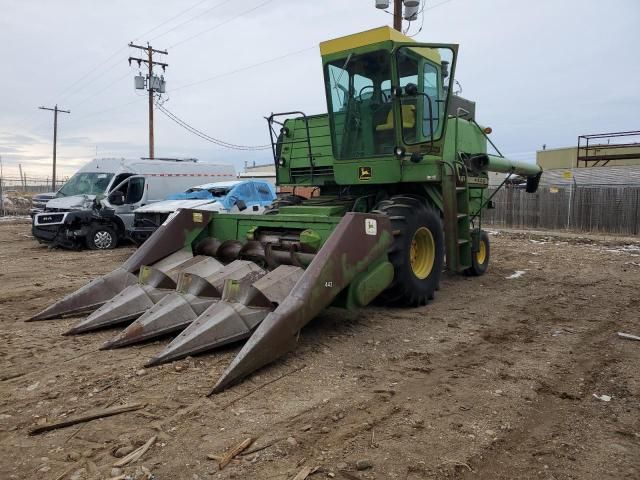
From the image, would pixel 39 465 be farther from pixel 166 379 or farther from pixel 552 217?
pixel 552 217

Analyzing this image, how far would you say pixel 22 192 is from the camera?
133 ft

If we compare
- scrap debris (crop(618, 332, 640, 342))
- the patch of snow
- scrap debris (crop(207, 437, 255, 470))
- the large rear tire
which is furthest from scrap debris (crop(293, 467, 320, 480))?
the patch of snow

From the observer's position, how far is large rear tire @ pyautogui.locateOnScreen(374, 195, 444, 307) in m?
5.95

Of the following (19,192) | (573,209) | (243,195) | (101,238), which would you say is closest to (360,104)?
(243,195)

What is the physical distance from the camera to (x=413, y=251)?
663cm

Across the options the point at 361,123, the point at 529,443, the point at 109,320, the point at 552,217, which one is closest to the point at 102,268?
the point at 109,320

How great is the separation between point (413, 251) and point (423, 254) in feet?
0.62

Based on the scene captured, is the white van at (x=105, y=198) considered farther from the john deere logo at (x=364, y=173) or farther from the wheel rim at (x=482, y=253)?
the wheel rim at (x=482, y=253)

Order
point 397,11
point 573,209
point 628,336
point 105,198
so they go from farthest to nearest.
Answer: point 573,209, point 397,11, point 105,198, point 628,336

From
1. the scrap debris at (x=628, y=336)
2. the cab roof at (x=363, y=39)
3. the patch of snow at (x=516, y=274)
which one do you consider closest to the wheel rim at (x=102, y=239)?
the cab roof at (x=363, y=39)

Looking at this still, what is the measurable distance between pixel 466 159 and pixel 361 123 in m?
2.32

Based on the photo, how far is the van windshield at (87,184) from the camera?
47.9ft

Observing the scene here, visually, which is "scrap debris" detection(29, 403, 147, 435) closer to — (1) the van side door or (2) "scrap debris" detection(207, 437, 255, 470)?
(2) "scrap debris" detection(207, 437, 255, 470)

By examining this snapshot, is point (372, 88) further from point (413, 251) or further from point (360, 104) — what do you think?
point (413, 251)
